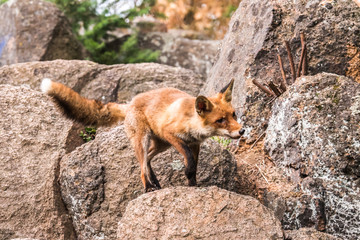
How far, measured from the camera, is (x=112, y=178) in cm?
661

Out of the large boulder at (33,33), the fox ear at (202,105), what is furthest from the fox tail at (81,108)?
the large boulder at (33,33)

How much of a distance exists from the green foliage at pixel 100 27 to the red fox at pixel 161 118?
6.85m

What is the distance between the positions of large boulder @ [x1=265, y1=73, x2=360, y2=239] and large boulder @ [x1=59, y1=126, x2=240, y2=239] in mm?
1037

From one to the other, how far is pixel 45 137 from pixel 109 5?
6.85 metres

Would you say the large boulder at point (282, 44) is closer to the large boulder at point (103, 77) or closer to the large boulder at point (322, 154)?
the large boulder at point (322, 154)

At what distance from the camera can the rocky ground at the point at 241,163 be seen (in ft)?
16.6

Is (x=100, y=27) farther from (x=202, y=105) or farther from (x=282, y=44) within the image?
(x=202, y=105)

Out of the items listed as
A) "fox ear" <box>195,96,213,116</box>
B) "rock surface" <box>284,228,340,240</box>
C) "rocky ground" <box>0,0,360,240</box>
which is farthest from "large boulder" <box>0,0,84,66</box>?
"rock surface" <box>284,228,340,240</box>

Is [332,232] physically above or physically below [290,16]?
below

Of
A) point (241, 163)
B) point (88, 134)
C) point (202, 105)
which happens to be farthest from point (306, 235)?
point (88, 134)

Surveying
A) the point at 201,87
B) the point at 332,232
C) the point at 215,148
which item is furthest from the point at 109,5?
the point at 332,232

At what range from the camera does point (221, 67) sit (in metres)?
9.22

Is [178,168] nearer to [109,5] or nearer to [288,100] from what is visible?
[288,100]

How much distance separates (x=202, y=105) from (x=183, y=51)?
10.1 metres
